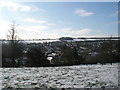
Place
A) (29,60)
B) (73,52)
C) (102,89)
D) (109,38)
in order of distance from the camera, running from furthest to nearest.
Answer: (109,38), (73,52), (29,60), (102,89)

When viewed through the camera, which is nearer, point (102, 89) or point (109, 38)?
point (102, 89)

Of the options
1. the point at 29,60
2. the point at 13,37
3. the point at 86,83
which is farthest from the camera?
the point at 13,37

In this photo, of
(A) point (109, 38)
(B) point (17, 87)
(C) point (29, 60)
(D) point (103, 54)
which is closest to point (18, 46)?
(C) point (29, 60)

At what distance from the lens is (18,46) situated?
14.7m

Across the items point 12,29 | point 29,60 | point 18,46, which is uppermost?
point 12,29

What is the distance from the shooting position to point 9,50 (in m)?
14.1

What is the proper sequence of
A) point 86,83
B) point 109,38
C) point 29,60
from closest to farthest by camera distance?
point 86,83 → point 29,60 → point 109,38

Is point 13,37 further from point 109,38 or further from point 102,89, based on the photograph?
point 102,89

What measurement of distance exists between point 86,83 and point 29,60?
944 centimetres

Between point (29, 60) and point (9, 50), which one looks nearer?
point (29, 60)

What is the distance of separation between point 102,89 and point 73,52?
11.0m

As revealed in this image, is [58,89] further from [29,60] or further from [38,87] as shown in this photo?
[29,60]

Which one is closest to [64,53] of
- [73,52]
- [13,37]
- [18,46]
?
[73,52]

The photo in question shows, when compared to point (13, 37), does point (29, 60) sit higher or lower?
lower
